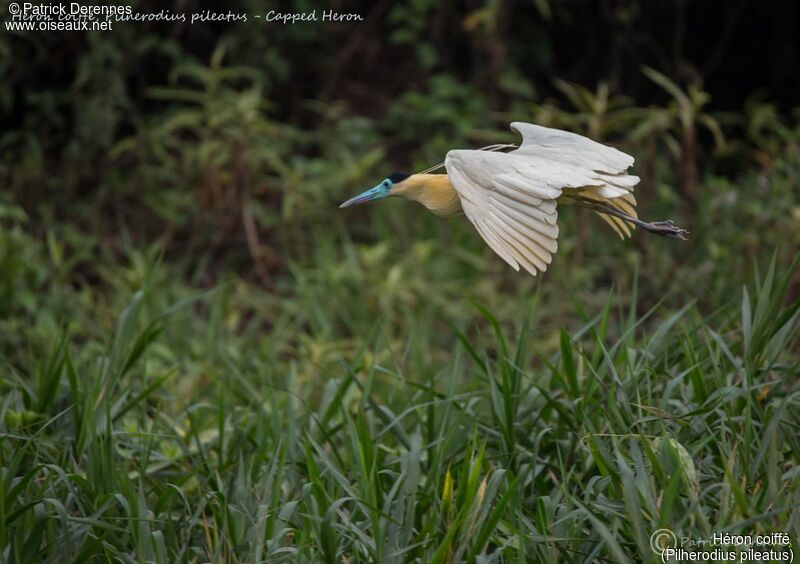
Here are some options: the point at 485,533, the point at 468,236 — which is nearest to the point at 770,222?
the point at 468,236

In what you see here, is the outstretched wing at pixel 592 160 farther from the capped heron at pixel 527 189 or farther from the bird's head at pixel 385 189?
the bird's head at pixel 385 189

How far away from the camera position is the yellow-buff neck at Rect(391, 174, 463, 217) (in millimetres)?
2449

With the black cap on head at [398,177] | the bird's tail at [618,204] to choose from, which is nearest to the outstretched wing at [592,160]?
the bird's tail at [618,204]

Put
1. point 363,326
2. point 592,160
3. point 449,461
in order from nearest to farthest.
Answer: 1. point 592,160
2. point 449,461
3. point 363,326

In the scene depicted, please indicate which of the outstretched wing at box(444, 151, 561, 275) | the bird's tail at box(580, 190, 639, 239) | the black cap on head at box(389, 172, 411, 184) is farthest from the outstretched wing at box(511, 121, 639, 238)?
the black cap on head at box(389, 172, 411, 184)

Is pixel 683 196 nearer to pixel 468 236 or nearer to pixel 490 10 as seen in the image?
pixel 468 236

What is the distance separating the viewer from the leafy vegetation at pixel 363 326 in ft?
8.31

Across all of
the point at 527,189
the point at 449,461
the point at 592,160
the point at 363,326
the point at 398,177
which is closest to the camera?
the point at 527,189

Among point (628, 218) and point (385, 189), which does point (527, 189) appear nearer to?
point (628, 218)

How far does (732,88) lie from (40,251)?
14.1 ft

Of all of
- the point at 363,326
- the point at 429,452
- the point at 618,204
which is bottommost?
the point at 363,326

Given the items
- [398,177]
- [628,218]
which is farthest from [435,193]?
[628,218]

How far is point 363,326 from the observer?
16.6 feet

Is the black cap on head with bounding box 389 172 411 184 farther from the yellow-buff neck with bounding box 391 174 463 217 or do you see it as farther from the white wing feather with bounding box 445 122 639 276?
the white wing feather with bounding box 445 122 639 276
